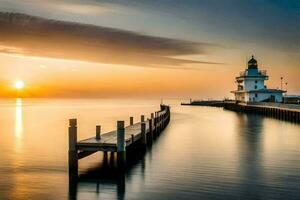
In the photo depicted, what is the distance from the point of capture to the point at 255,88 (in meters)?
90.4

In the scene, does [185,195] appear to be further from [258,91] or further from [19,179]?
[258,91]

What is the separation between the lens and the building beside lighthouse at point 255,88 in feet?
280

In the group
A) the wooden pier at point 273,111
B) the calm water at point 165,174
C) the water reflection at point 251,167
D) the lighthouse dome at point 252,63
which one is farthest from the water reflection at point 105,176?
the lighthouse dome at point 252,63

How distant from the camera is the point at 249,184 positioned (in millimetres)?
16734

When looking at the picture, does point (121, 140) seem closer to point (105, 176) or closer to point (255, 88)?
point (105, 176)

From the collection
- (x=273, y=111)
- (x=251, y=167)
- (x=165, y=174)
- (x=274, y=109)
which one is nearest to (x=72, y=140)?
(x=165, y=174)

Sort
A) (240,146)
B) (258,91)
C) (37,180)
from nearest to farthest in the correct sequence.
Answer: (37,180) < (240,146) < (258,91)

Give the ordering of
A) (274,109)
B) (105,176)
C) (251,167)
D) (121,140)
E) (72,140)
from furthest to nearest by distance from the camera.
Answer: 1. (274,109)
2. (251,167)
3. (105,176)
4. (121,140)
5. (72,140)

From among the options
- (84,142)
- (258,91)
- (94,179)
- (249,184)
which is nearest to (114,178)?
(94,179)

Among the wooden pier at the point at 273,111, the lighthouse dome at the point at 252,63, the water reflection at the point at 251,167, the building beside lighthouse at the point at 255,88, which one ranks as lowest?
the water reflection at the point at 251,167

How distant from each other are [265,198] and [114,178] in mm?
6592

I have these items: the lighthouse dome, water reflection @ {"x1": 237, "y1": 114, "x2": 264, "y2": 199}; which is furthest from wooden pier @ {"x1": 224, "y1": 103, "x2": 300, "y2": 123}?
water reflection @ {"x1": 237, "y1": 114, "x2": 264, "y2": 199}

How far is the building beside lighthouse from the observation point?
280 feet

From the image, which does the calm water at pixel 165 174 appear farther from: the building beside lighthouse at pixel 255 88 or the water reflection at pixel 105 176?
the building beside lighthouse at pixel 255 88
